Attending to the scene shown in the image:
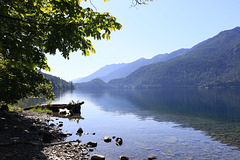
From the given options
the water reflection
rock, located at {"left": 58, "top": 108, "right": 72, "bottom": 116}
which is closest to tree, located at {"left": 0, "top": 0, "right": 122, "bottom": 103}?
the water reflection

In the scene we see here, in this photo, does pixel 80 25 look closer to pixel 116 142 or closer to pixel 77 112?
pixel 116 142

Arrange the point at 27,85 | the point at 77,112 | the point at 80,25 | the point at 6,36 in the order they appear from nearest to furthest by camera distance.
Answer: the point at 6,36
the point at 80,25
the point at 27,85
the point at 77,112

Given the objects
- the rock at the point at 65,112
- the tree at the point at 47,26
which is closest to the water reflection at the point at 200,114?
the rock at the point at 65,112

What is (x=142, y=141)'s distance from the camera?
76.6ft

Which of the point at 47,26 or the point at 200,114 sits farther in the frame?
the point at 200,114

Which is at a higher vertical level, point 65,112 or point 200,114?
Answer: point 65,112

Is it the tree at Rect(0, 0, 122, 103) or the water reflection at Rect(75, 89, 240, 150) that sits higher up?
the tree at Rect(0, 0, 122, 103)

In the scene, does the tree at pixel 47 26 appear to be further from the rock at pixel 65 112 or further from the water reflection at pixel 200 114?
the rock at pixel 65 112

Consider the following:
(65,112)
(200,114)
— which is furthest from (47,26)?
(200,114)

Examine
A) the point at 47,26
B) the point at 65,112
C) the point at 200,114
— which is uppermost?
the point at 47,26

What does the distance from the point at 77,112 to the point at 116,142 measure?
27.3 meters

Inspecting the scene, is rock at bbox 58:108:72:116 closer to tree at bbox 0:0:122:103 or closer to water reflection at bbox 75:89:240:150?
water reflection at bbox 75:89:240:150

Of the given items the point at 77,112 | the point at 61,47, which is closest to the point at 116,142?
the point at 61,47

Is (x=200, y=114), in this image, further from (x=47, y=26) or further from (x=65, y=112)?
(x=47, y=26)
